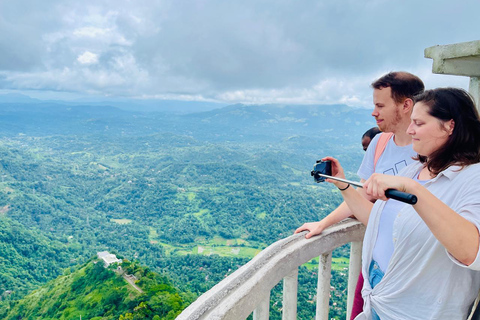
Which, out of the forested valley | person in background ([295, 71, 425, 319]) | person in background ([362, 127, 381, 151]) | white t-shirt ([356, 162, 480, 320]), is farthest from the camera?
the forested valley

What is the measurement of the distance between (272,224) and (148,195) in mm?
37763

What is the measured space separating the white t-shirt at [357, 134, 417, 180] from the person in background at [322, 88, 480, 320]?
402 mm

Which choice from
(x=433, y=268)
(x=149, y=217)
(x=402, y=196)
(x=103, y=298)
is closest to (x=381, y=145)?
(x=433, y=268)

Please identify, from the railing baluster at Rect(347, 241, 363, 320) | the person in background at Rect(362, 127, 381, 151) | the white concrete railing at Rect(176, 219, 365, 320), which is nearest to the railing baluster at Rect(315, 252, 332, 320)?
the white concrete railing at Rect(176, 219, 365, 320)

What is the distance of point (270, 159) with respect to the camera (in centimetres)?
12138

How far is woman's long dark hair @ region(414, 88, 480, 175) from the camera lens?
983mm

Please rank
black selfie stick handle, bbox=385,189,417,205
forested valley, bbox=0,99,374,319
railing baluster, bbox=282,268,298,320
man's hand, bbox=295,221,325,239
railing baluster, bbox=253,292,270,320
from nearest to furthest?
black selfie stick handle, bbox=385,189,417,205
railing baluster, bbox=253,292,270,320
railing baluster, bbox=282,268,298,320
man's hand, bbox=295,221,325,239
forested valley, bbox=0,99,374,319

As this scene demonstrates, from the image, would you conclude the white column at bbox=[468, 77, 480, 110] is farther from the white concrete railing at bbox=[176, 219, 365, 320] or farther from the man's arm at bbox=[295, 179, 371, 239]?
the white concrete railing at bbox=[176, 219, 365, 320]

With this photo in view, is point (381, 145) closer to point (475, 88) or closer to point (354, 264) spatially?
point (475, 88)

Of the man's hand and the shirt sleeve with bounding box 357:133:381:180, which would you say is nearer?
the man's hand

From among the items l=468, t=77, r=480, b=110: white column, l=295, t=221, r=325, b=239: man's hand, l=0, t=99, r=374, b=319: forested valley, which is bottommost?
l=0, t=99, r=374, b=319: forested valley

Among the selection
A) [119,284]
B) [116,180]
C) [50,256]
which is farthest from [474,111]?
[116,180]

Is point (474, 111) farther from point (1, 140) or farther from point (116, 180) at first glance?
point (1, 140)

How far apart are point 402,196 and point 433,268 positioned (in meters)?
0.30
